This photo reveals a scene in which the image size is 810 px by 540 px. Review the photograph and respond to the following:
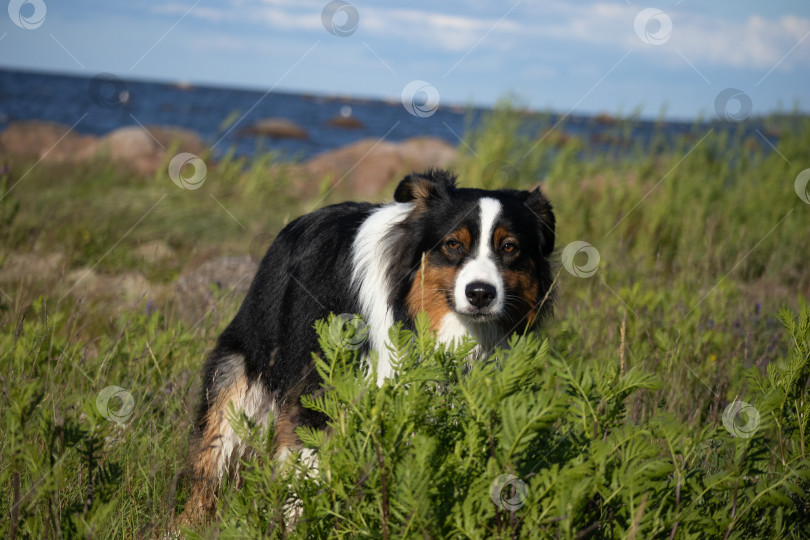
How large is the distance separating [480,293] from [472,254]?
0.93 ft

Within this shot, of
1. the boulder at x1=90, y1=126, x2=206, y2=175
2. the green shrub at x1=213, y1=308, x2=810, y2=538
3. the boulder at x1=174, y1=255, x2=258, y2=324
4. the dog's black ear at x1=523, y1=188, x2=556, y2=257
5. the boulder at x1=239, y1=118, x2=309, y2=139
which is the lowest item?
the green shrub at x1=213, y1=308, x2=810, y2=538

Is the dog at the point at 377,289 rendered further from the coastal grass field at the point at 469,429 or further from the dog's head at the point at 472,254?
the coastal grass field at the point at 469,429

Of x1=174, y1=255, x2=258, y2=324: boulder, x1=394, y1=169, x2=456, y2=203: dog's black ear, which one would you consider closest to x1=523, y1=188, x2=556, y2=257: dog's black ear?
x1=394, y1=169, x2=456, y2=203: dog's black ear

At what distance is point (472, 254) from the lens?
344 cm

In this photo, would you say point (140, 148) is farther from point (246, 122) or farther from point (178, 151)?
point (246, 122)

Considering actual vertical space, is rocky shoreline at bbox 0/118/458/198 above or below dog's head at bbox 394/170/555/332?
above

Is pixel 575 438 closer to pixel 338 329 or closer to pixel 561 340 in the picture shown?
pixel 338 329

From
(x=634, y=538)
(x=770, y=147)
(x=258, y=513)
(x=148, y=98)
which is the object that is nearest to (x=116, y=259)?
(x=258, y=513)

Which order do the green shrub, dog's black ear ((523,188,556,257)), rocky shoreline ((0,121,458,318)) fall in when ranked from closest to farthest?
1. the green shrub
2. dog's black ear ((523,188,556,257))
3. rocky shoreline ((0,121,458,318))

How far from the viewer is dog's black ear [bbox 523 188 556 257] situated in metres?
3.77

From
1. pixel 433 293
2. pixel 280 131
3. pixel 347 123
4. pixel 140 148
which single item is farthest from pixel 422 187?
pixel 347 123

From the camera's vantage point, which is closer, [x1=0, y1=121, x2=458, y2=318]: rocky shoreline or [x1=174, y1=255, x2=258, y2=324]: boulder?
[x1=174, y1=255, x2=258, y2=324]: boulder

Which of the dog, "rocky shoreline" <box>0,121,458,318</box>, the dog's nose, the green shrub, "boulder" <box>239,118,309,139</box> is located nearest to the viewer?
the green shrub

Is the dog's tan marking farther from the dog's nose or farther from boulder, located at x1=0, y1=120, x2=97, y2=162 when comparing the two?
boulder, located at x1=0, y1=120, x2=97, y2=162
